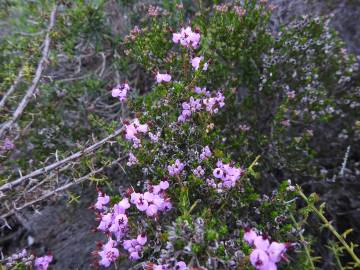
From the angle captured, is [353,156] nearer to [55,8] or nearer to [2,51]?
[55,8]

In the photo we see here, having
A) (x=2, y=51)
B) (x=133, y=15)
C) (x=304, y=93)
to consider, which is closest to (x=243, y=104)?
(x=304, y=93)

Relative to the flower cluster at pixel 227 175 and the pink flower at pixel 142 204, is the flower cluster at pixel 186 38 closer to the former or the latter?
the flower cluster at pixel 227 175

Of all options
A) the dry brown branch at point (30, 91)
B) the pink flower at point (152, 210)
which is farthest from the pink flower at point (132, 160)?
the dry brown branch at point (30, 91)

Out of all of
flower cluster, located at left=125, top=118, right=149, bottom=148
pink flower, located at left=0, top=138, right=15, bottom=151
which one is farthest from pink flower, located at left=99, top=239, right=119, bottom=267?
pink flower, located at left=0, top=138, right=15, bottom=151

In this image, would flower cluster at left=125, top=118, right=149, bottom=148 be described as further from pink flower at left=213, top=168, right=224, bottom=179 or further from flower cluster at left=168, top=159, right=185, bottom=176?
pink flower at left=213, top=168, right=224, bottom=179

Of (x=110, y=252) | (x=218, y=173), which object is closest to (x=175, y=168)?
(x=218, y=173)

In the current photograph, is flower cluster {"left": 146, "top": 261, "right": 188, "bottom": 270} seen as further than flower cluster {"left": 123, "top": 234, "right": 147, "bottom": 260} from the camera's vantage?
No
